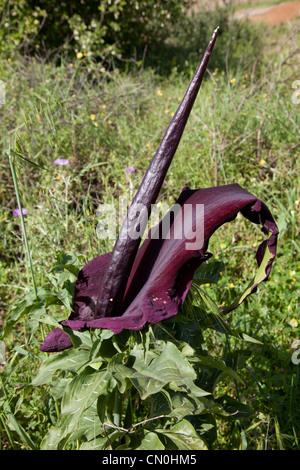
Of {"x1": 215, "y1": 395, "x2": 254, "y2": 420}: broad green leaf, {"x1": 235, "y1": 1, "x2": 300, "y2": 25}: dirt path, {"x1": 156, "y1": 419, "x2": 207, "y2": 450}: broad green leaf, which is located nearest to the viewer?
{"x1": 156, "y1": 419, "x2": 207, "y2": 450}: broad green leaf

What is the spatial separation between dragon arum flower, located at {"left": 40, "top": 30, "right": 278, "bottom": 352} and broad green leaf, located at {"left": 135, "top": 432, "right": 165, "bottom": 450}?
Answer: 0.86ft

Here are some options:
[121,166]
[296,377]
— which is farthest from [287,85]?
[296,377]

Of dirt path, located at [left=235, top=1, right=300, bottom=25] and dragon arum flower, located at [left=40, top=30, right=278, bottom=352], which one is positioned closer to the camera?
dragon arum flower, located at [left=40, top=30, right=278, bottom=352]

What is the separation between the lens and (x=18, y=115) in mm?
2656

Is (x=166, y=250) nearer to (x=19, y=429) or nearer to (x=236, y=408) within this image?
(x=236, y=408)

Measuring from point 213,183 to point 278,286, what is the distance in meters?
0.79

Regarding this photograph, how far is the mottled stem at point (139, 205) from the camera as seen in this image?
2.37 feet

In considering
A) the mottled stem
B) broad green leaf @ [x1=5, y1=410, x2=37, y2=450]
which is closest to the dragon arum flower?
the mottled stem

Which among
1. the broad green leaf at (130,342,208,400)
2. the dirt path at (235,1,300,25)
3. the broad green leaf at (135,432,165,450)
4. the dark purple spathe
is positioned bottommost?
the broad green leaf at (135,432,165,450)

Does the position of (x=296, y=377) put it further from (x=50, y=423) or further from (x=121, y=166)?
(x=121, y=166)

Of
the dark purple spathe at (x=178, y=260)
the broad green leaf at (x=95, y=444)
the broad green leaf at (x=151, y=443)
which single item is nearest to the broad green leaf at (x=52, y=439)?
the broad green leaf at (x=95, y=444)

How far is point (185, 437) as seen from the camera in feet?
2.77

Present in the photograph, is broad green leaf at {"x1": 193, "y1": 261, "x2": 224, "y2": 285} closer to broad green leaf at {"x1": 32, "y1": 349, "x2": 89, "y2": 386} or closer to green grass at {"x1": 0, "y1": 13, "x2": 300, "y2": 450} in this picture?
green grass at {"x1": 0, "y1": 13, "x2": 300, "y2": 450}

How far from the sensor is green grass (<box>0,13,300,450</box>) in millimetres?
1237
